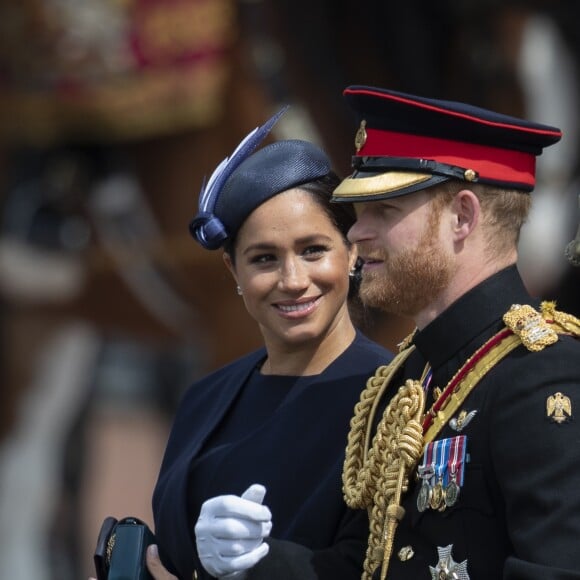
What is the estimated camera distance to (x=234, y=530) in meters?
2.20

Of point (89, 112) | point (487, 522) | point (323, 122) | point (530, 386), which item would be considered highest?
point (89, 112)

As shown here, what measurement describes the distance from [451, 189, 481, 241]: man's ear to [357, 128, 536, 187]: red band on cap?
36 millimetres

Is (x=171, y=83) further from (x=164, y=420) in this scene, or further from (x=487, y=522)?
(x=487, y=522)

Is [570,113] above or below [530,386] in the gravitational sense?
above

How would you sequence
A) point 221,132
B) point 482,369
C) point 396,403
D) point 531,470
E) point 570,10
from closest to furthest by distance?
point 531,470 < point 482,369 < point 396,403 < point 570,10 < point 221,132

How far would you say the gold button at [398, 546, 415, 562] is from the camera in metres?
2.20

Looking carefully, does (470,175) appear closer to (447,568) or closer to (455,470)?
(455,470)

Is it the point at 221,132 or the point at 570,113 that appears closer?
the point at 570,113

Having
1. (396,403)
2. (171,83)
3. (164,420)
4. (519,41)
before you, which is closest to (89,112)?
(171,83)

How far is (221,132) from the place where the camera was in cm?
686

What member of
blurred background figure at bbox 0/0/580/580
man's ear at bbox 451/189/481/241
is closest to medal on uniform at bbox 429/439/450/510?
man's ear at bbox 451/189/481/241

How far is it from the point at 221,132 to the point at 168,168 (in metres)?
0.41

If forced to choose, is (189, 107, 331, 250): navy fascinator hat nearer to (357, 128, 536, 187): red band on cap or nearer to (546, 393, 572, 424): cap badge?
(357, 128, 536, 187): red band on cap

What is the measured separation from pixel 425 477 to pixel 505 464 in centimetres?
16
